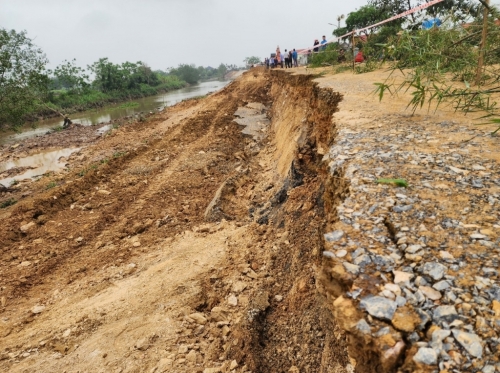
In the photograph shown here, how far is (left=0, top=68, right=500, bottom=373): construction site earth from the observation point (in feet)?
4.84

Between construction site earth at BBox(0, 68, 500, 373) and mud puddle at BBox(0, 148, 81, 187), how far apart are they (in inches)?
117

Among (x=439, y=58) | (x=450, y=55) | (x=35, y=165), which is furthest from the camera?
(x=35, y=165)

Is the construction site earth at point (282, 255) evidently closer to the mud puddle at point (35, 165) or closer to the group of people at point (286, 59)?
the mud puddle at point (35, 165)

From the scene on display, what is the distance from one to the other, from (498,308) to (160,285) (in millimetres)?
4108

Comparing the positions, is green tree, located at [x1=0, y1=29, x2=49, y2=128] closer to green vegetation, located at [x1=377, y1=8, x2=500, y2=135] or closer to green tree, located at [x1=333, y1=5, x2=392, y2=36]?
green vegetation, located at [x1=377, y1=8, x2=500, y2=135]

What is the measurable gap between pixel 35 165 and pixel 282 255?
43.7 feet

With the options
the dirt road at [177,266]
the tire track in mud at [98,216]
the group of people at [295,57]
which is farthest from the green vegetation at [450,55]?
the group of people at [295,57]

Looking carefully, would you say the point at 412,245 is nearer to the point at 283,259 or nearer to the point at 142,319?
the point at 283,259

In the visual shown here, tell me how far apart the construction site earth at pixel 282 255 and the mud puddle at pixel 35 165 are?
9.79ft

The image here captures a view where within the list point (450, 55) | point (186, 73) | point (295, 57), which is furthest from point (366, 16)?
point (186, 73)

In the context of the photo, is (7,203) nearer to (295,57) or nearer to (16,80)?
(16,80)

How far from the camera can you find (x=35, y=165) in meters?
13.2

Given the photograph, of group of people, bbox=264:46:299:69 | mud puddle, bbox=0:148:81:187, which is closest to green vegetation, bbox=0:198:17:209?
mud puddle, bbox=0:148:81:187

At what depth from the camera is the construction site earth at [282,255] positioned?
4.84ft
